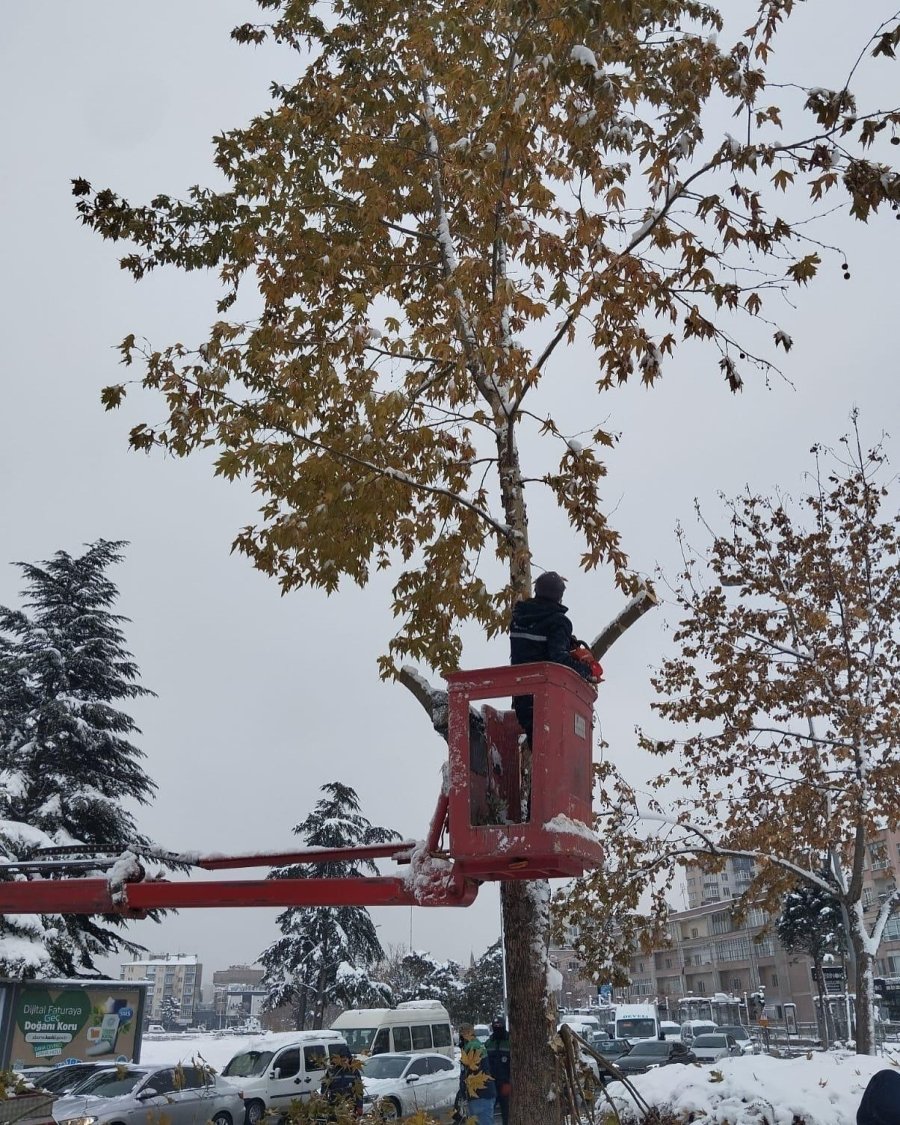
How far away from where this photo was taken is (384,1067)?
19.0 meters

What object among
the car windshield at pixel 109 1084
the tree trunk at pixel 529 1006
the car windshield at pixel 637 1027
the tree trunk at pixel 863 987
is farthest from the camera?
the car windshield at pixel 637 1027

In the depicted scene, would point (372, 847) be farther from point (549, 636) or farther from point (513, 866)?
point (549, 636)

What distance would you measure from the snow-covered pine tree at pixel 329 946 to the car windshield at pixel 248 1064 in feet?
47.4

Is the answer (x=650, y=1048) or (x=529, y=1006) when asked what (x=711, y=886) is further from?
(x=529, y=1006)

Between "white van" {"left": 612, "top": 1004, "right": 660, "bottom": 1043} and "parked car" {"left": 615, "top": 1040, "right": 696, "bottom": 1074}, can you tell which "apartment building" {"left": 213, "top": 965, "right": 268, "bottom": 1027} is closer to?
"white van" {"left": 612, "top": 1004, "right": 660, "bottom": 1043}

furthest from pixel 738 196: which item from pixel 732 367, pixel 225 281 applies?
pixel 225 281

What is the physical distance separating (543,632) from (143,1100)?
12.5 m

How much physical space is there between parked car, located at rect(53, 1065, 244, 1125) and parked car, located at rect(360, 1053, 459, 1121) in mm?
2788

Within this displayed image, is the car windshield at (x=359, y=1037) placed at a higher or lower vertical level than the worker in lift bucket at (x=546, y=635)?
lower

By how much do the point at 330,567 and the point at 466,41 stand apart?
471cm

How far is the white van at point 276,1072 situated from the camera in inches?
720

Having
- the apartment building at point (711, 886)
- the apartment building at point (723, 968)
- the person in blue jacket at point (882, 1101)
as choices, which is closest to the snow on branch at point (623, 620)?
the person in blue jacket at point (882, 1101)

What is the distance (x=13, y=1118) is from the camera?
20.3 ft

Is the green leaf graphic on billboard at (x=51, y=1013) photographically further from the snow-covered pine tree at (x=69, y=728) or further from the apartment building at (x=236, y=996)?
the apartment building at (x=236, y=996)
